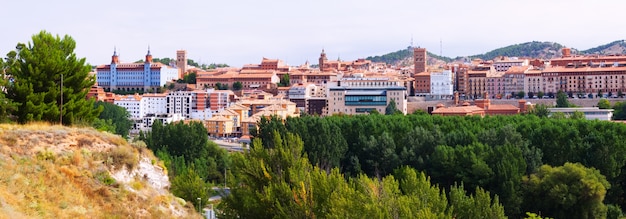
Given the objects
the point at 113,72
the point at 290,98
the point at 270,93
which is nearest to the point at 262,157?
the point at 290,98

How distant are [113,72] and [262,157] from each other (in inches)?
2078

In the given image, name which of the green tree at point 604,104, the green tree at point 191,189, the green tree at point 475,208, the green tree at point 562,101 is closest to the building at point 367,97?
the green tree at point 562,101

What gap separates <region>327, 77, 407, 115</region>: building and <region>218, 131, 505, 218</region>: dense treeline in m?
37.3

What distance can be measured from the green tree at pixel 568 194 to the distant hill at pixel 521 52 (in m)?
79.1

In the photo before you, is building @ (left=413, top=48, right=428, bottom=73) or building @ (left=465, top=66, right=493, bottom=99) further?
A: building @ (left=413, top=48, right=428, bottom=73)

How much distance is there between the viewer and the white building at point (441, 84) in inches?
2249

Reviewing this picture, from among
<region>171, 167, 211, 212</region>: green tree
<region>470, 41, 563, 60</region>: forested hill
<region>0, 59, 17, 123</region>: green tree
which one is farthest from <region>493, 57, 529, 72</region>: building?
<region>0, 59, 17, 123</region>: green tree

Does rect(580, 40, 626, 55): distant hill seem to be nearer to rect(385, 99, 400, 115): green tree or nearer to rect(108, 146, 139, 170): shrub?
rect(385, 99, 400, 115): green tree

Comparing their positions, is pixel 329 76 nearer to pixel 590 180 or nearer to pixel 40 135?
pixel 590 180

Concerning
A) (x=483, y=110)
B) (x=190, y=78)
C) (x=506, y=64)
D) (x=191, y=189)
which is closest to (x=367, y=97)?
(x=483, y=110)

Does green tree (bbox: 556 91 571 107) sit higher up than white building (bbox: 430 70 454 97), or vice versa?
white building (bbox: 430 70 454 97)

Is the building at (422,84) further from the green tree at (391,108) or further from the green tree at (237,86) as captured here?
the green tree at (237,86)

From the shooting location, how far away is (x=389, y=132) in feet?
90.6

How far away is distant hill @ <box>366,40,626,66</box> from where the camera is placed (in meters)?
98.2
